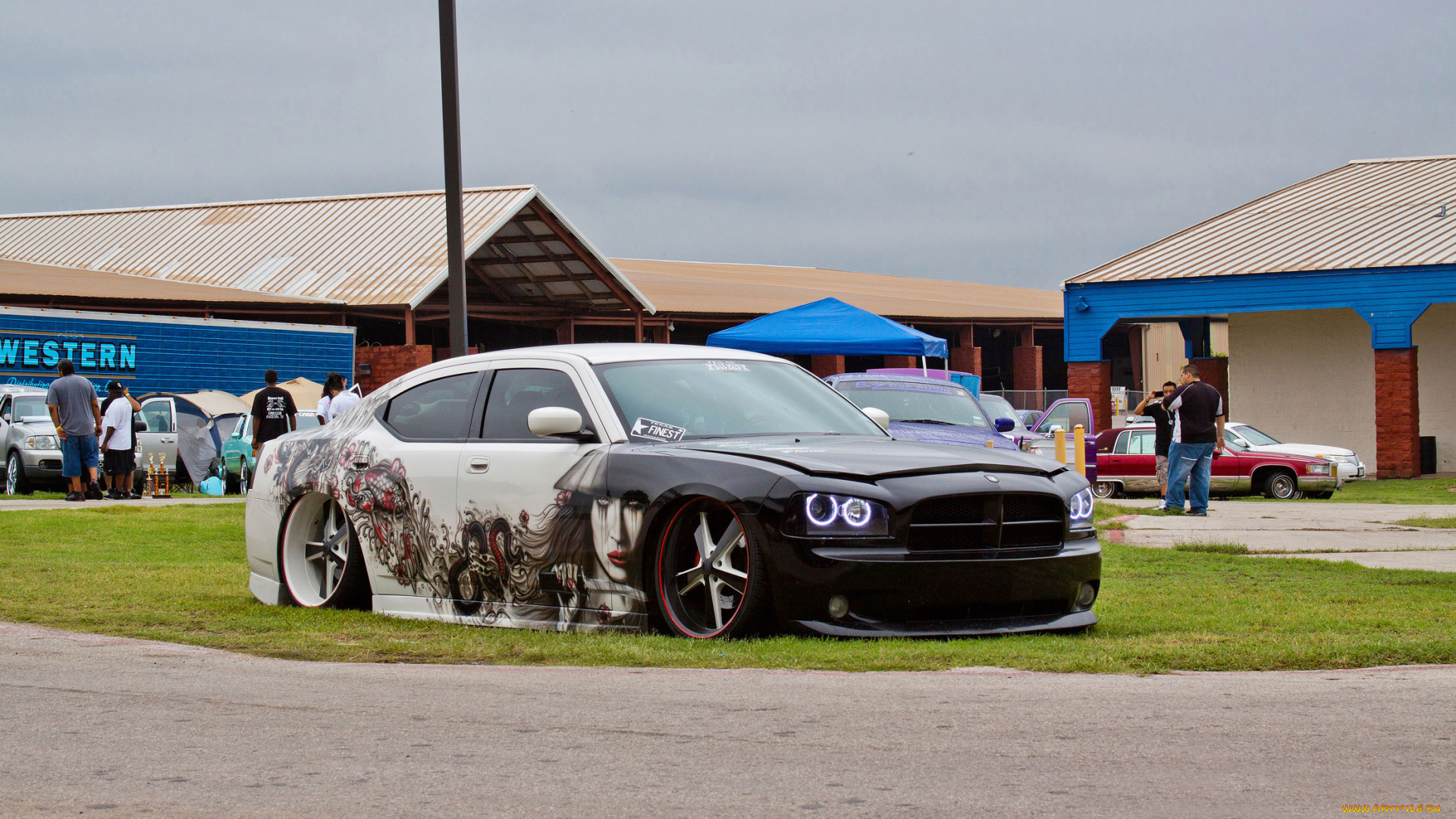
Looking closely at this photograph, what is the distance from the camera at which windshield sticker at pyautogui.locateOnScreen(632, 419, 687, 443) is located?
6.93 m

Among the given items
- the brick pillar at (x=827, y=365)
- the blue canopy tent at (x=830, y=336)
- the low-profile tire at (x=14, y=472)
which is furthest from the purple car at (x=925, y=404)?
the brick pillar at (x=827, y=365)

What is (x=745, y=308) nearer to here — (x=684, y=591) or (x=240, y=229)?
(x=240, y=229)

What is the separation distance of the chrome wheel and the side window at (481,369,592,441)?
996mm

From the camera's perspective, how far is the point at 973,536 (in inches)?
249

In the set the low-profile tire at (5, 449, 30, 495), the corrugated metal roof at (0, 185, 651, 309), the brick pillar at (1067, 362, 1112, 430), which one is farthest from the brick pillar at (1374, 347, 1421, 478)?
the low-profile tire at (5, 449, 30, 495)

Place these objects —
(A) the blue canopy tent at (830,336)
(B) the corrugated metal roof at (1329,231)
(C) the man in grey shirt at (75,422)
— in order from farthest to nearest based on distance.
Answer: (B) the corrugated metal roof at (1329,231) → (A) the blue canopy tent at (830,336) → (C) the man in grey shirt at (75,422)

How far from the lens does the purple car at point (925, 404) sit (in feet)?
51.8

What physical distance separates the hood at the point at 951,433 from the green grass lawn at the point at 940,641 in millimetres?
3591

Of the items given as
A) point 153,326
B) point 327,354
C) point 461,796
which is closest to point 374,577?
point 461,796

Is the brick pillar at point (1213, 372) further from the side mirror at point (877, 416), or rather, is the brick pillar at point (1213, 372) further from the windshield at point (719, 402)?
the windshield at point (719, 402)

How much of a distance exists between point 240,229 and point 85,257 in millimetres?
4838

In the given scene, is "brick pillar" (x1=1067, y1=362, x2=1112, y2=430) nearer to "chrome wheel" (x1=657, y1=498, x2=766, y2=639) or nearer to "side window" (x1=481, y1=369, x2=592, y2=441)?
"side window" (x1=481, y1=369, x2=592, y2=441)

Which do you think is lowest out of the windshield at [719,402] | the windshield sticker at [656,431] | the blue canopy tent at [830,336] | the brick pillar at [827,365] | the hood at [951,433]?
the hood at [951,433]

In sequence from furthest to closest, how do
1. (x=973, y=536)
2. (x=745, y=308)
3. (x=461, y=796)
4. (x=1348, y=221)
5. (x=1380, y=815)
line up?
(x=745, y=308), (x=1348, y=221), (x=973, y=536), (x=461, y=796), (x=1380, y=815)
